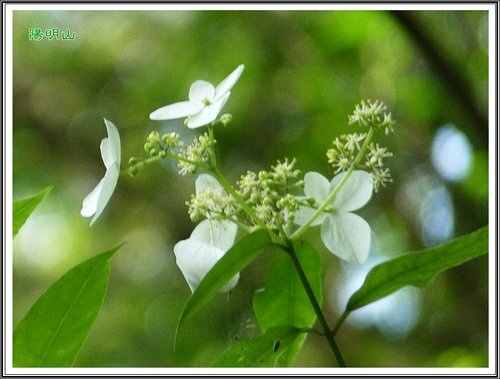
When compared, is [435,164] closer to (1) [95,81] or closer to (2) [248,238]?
(1) [95,81]

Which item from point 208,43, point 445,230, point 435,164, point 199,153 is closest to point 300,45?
point 208,43

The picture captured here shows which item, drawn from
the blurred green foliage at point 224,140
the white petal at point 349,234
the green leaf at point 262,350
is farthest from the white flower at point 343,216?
the blurred green foliage at point 224,140

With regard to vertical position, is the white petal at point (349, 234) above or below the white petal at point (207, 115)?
below

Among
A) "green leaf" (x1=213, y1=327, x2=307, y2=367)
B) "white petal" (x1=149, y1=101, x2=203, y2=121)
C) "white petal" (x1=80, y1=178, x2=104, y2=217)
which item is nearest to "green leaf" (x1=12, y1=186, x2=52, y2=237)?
"white petal" (x1=80, y1=178, x2=104, y2=217)

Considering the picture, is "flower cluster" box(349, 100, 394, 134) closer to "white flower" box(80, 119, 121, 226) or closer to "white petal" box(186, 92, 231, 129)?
"white petal" box(186, 92, 231, 129)

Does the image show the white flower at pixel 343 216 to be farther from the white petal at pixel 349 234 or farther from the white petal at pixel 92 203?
the white petal at pixel 92 203

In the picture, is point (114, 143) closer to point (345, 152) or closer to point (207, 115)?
point (207, 115)
